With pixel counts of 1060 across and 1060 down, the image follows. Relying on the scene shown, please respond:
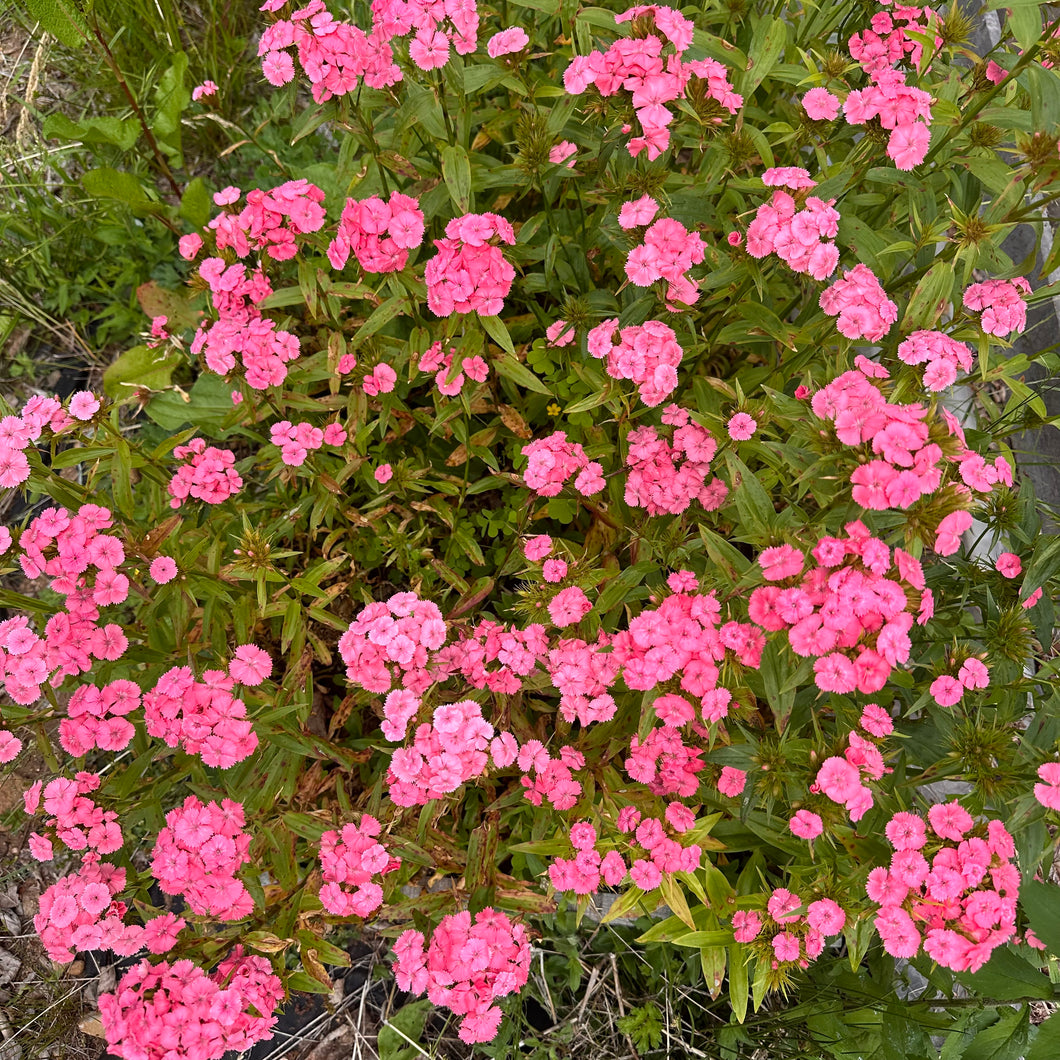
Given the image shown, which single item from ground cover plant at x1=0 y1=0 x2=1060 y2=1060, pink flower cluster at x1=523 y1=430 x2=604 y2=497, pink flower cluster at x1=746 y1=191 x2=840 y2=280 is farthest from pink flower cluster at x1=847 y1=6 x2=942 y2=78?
pink flower cluster at x1=523 y1=430 x2=604 y2=497

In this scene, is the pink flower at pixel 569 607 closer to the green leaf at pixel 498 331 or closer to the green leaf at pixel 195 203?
the green leaf at pixel 498 331

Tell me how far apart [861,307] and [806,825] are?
132cm

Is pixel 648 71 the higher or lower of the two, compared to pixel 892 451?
higher

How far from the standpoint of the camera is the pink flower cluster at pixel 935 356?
6.62 feet

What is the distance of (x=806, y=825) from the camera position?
204cm

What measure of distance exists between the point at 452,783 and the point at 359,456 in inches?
47.9

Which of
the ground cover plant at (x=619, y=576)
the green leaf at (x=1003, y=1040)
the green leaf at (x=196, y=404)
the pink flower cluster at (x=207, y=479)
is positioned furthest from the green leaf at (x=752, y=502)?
the green leaf at (x=196, y=404)

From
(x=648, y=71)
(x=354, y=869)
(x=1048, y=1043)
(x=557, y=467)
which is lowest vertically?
(x=1048, y=1043)

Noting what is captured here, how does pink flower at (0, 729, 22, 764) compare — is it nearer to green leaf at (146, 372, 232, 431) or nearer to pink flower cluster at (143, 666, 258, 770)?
pink flower cluster at (143, 666, 258, 770)

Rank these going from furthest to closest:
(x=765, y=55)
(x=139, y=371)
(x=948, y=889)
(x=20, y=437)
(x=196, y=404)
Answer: (x=139, y=371), (x=196, y=404), (x=765, y=55), (x=20, y=437), (x=948, y=889)

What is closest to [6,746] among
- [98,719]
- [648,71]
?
[98,719]

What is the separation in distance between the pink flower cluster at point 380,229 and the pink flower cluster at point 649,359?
682 millimetres

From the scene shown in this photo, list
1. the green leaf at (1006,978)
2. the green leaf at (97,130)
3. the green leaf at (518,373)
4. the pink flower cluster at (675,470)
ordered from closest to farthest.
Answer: the green leaf at (1006,978) < the pink flower cluster at (675,470) < the green leaf at (518,373) < the green leaf at (97,130)

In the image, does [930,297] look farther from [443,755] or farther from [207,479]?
[207,479]
